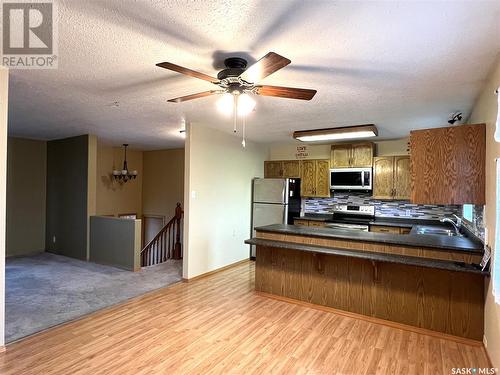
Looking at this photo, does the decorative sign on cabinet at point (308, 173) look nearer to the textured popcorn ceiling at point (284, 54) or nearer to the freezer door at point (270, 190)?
the freezer door at point (270, 190)

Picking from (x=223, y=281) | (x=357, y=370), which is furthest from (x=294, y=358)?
(x=223, y=281)

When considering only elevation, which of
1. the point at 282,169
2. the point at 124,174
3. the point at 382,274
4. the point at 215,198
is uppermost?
the point at 282,169

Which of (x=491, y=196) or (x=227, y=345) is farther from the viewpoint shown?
(x=227, y=345)

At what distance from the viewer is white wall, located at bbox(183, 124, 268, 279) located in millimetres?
4363

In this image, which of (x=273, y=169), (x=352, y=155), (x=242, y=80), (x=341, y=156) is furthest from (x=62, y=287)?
(x=352, y=155)

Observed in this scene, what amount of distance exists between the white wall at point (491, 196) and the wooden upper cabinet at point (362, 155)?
2.50m

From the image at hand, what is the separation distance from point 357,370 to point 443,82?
253cm

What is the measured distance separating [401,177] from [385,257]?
250 centimetres

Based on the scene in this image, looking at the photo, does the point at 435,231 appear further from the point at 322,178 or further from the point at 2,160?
the point at 2,160

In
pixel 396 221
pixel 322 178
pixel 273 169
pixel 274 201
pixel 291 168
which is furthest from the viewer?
pixel 273 169

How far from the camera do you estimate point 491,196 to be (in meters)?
2.25

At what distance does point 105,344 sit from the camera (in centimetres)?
259

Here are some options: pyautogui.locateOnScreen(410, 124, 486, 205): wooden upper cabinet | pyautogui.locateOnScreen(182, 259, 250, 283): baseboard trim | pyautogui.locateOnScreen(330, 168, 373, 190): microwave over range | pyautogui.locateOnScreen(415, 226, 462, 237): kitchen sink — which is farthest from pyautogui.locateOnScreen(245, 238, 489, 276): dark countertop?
pyautogui.locateOnScreen(330, 168, 373, 190): microwave over range

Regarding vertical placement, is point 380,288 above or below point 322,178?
below
